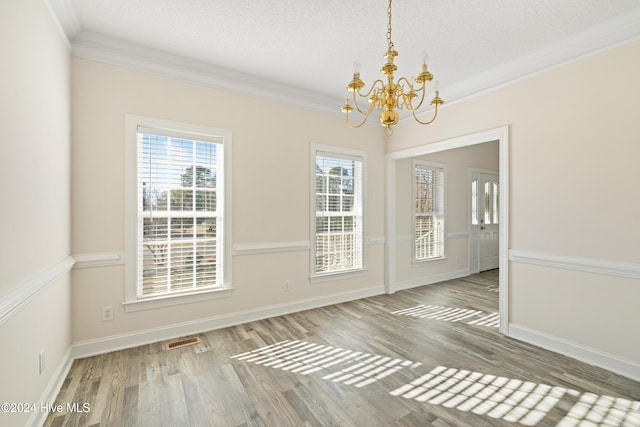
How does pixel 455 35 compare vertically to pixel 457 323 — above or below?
above

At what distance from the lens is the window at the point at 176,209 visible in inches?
109

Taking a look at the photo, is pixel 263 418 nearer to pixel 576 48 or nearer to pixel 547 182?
pixel 547 182

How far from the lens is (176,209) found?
296 centimetres

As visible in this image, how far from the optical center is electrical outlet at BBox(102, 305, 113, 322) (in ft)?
8.55

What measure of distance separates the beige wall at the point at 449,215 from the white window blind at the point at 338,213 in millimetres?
818

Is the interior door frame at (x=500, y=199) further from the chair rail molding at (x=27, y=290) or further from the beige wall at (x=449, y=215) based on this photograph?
the chair rail molding at (x=27, y=290)

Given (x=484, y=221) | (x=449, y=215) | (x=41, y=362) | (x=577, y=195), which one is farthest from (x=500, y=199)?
(x=41, y=362)

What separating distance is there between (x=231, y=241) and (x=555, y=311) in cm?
336

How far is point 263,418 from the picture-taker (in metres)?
1.79

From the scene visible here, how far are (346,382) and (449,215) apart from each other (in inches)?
165

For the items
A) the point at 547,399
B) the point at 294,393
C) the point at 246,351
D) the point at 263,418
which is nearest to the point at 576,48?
the point at 547,399

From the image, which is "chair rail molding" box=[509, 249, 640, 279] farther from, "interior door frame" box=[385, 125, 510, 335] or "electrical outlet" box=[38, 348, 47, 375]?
"electrical outlet" box=[38, 348, 47, 375]

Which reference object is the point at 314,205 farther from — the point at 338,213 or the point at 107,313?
the point at 107,313

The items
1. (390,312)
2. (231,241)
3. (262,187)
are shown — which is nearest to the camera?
(231,241)
